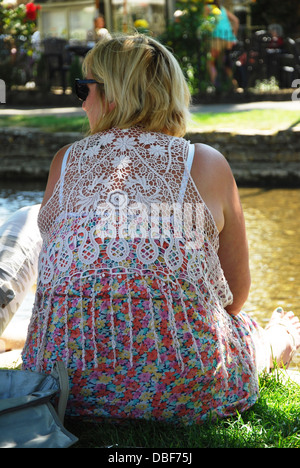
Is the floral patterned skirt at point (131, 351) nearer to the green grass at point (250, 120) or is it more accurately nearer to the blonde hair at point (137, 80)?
the blonde hair at point (137, 80)

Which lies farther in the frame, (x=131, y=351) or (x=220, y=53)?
(x=220, y=53)

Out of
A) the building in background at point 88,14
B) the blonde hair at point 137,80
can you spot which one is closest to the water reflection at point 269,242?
the blonde hair at point 137,80

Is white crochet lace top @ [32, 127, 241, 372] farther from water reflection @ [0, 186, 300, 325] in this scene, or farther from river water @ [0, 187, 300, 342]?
water reflection @ [0, 186, 300, 325]

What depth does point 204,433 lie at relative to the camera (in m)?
1.89

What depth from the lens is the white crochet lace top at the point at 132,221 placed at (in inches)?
72.4

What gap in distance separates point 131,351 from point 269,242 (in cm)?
348

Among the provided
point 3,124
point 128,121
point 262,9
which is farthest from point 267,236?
point 262,9

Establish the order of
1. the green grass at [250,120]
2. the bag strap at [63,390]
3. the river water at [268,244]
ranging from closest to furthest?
the bag strap at [63,390] < the river water at [268,244] < the green grass at [250,120]

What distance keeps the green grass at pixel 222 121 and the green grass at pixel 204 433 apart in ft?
19.7

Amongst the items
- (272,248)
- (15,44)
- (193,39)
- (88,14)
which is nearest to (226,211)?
(272,248)

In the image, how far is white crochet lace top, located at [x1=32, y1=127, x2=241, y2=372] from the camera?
1839mm

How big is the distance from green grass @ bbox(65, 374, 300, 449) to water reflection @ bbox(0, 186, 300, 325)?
159cm

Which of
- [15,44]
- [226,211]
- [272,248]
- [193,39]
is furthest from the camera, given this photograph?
[15,44]

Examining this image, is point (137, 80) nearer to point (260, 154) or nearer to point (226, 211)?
point (226, 211)
